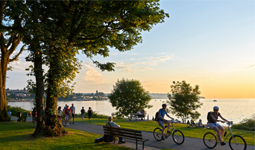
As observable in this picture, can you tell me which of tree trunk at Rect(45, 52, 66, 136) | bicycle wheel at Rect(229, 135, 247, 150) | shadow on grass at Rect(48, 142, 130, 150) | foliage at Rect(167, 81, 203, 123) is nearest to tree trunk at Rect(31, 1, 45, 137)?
tree trunk at Rect(45, 52, 66, 136)

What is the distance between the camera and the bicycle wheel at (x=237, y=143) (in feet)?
26.7

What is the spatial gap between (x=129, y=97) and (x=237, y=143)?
35.8m

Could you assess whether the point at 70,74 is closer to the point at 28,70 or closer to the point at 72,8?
the point at 28,70

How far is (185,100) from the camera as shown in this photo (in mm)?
30234

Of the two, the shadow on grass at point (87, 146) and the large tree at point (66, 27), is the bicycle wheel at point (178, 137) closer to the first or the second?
the shadow on grass at point (87, 146)

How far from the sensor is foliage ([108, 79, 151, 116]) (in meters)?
43.1

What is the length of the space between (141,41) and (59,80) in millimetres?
6337

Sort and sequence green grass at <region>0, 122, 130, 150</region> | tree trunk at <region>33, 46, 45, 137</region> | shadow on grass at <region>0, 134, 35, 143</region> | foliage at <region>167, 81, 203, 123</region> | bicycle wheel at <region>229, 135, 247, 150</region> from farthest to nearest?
1. foliage at <region>167, 81, 203, 123</region>
2. tree trunk at <region>33, 46, 45, 137</region>
3. shadow on grass at <region>0, 134, 35, 143</region>
4. green grass at <region>0, 122, 130, 150</region>
5. bicycle wheel at <region>229, 135, 247, 150</region>

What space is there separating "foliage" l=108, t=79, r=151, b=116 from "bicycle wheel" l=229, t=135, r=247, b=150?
34.4 metres

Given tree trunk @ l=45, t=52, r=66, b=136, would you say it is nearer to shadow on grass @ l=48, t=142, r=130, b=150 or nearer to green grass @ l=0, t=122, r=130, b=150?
green grass @ l=0, t=122, r=130, b=150

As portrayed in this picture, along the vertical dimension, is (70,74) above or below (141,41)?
below

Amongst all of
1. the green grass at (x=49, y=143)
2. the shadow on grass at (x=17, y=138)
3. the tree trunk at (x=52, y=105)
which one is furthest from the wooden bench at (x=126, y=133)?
the shadow on grass at (x=17, y=138)

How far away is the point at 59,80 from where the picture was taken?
1135 cm

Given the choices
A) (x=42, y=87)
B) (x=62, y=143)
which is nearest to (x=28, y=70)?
(x=42, y=87)
